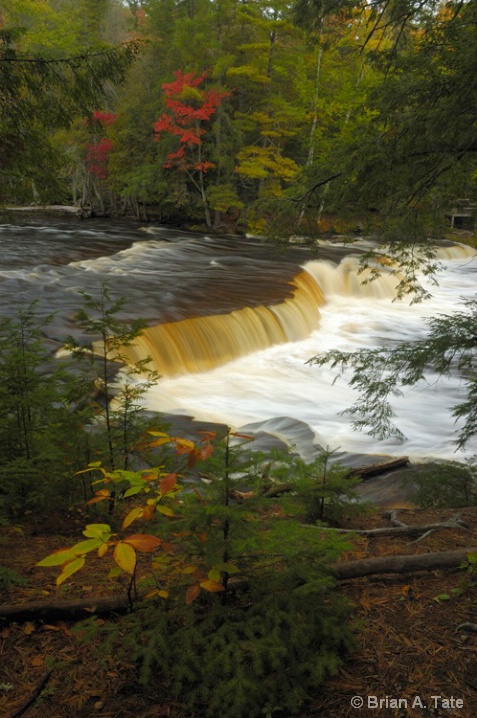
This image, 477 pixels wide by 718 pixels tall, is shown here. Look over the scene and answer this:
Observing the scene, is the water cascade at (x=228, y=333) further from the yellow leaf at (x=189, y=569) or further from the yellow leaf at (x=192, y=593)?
the yellow leaf at (x=192, y=593)

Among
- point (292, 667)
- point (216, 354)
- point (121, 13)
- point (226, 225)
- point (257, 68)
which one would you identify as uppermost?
point (121, 13)

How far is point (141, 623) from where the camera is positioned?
235 cm

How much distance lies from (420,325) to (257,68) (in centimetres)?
1476

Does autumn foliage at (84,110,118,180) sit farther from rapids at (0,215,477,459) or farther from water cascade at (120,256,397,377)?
water cascade at (120,256,397,377)

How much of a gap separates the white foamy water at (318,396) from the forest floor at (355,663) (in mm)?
3981

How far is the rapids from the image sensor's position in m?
9.10

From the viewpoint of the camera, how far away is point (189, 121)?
80.9 feet

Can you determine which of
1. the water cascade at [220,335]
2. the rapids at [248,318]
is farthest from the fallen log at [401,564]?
the water cascade at [220,335]

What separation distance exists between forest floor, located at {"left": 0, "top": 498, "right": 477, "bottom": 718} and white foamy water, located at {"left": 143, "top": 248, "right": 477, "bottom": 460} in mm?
3981

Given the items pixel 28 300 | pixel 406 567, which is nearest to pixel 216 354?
pixel 28 300

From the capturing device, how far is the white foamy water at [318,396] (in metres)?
8.60

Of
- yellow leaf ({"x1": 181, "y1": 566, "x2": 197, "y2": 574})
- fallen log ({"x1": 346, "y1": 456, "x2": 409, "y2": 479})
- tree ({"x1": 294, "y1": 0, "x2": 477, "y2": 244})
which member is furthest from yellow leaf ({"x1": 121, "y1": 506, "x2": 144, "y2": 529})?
fallen log ({"x1": 346, "y1": 456, "x2": 409, "y2": 479})

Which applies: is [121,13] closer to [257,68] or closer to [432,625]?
[257,68]

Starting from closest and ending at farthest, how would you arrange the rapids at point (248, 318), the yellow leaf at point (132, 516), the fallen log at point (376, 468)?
1. the yellow leaf at point (132, 516)
2. the fallen log at point (376, 468)
3. the rapids at point (248, 318)
